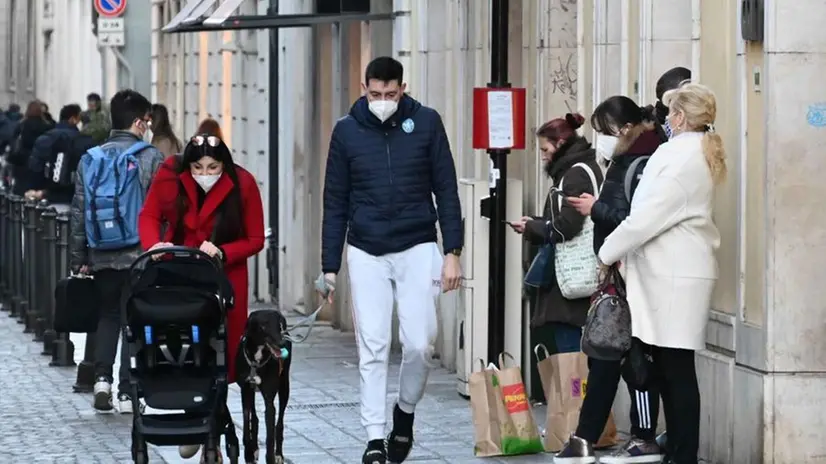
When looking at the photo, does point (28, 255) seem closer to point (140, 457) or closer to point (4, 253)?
point (4, 253)

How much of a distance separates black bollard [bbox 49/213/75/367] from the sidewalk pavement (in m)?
0.12

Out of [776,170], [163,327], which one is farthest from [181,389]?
[776,170]

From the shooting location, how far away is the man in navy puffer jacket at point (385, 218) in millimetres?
10594

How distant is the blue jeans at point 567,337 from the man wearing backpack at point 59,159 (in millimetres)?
12658

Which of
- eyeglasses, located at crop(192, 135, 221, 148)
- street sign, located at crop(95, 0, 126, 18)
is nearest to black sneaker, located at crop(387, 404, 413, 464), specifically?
eyeglasses, located at crop(192, 135, 221, 148)

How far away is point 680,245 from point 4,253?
46.5ft

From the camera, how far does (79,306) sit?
13.5 m

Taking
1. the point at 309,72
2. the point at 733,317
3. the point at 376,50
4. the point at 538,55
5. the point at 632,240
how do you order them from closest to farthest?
the point at 632,240
the point at 733,317
the point at 538,55
the point at 376,50
the point at 309,72

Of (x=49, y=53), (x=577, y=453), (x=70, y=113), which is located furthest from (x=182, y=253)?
(x=49, y=53)

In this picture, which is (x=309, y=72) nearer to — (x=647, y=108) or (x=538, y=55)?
(x=538, y=55)

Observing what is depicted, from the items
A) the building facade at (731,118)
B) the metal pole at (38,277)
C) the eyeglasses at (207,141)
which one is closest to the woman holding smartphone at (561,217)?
the building facade at (731,118)

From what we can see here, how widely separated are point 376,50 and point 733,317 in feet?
26.8

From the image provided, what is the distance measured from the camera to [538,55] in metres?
14.4

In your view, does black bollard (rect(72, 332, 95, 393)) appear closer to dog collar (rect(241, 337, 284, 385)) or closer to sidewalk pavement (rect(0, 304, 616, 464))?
sidewalk pavement (rect(0, 304, 616, 464))
